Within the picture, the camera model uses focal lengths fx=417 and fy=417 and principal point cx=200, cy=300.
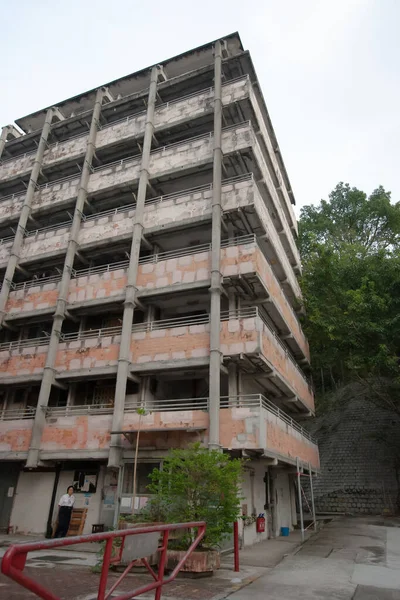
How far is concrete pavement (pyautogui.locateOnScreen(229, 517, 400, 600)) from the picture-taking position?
6996mm

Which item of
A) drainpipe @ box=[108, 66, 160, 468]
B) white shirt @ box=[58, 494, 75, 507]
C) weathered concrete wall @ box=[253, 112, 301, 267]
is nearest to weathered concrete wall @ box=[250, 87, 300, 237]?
weathered concrete wall @ box=[253, 112, 301, 267]

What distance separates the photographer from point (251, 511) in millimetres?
15742

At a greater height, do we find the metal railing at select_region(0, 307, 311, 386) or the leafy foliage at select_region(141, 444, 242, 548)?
the metal railing at select_region(0, 307, 311, 386)

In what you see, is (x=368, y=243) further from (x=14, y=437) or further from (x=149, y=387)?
(x=14, y=437)

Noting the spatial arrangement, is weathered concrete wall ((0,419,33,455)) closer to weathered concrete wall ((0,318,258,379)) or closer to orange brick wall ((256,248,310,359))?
weathered concrete wall ((0,318,258,379))

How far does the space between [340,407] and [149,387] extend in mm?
20088

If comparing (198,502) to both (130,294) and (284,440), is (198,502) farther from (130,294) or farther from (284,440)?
(130,294)

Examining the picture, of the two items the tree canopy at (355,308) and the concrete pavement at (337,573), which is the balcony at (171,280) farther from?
the concrete pavement at (337,573)

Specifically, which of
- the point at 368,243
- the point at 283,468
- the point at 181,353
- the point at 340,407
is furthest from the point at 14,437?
the point at 368,243

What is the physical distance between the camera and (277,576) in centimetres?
859

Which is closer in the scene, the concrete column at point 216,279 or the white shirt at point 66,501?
the concrete column at point 216,279

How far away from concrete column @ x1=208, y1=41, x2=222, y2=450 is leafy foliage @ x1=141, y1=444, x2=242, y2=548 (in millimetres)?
3716

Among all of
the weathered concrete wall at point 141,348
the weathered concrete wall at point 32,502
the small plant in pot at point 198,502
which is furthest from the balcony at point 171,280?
the small plant in pot at point 198,502

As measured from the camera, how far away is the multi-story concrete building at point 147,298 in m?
15.5
